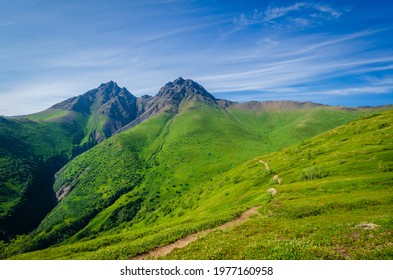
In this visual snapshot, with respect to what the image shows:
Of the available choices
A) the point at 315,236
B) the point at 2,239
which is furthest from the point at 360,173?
the point at 2,239

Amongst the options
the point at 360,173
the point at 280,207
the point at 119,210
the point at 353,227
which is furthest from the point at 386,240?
the point at 119,210

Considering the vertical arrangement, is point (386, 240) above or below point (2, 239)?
above

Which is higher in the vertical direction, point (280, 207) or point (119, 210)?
point (280, 207)

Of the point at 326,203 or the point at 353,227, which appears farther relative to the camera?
the point at 326,203

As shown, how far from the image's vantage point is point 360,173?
50.7 metres

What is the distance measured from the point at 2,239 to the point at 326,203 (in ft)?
716

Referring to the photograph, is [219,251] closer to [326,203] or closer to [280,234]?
[280,234]

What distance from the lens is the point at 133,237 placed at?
43.9m
